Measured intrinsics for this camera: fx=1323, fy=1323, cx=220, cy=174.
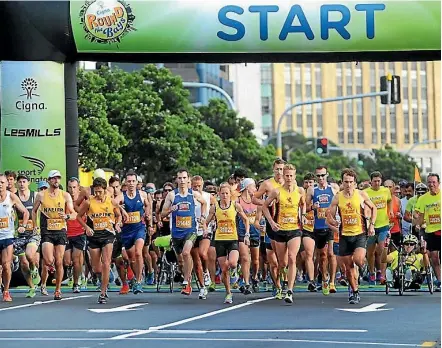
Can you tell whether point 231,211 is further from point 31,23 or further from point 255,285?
point 31,23

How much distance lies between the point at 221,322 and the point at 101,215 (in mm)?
4500

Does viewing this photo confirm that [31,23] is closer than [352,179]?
No

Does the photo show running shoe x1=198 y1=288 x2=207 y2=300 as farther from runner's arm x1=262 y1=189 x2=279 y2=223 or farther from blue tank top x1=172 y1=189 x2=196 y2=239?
runner's arm x1=262 y1=189 x2=279 y2=223

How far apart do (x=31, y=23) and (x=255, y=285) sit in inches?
222

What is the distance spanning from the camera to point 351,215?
18188 millimetres

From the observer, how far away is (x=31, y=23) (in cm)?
2172

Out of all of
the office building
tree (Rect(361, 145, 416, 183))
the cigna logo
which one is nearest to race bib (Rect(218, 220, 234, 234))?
the cigna logo

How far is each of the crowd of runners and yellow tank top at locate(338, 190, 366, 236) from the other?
14mm

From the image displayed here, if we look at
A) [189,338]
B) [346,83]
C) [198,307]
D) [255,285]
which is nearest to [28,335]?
[189,338]

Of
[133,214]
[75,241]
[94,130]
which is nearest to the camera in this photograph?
[133,214]

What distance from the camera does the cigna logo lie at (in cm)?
2211

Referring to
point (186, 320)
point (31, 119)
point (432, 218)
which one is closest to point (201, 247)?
point (432, 218)

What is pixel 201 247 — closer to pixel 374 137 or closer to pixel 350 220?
pixel 350 220

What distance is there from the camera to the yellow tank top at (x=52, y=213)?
19.5 meters
